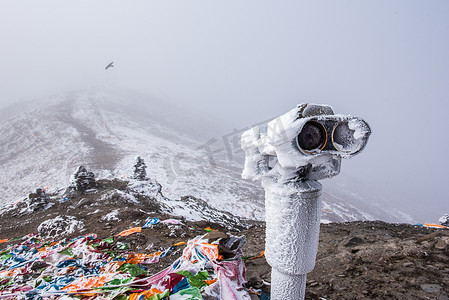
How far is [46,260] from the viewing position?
4180mm

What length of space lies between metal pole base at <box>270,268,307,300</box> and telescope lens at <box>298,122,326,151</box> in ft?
3.69

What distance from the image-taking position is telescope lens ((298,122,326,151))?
5.17 feet

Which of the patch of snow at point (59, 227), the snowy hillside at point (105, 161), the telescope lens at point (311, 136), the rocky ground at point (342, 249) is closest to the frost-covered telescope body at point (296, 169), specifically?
the telescope lens at point (311, 136)

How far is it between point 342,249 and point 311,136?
429cm

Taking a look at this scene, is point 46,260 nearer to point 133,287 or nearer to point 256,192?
point 133,287

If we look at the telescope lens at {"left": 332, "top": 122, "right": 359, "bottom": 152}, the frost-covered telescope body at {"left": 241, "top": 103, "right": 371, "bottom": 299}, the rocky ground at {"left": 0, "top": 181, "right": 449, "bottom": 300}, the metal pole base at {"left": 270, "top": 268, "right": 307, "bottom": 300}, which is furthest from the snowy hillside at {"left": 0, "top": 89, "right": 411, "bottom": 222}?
the telescope lens at {"left": 332, "top": 122, "right": 359, "bottom": 152}

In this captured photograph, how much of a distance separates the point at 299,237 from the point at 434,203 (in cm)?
6792

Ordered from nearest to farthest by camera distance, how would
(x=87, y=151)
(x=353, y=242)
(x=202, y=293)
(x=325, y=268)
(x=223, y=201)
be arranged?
(x=202, y=293) < (x=325, y=268) < (x=353, y=242) < (x=223, y=201) < (x=87, y=151)

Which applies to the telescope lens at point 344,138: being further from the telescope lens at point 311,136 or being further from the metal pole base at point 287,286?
the metal pole base at point 287,286

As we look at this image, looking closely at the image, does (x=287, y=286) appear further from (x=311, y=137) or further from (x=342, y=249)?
(x=342, y=249)

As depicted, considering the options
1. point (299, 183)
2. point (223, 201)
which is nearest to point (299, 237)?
point (299, 183)

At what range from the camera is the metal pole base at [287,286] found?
1924 millimetres

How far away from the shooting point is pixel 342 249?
4.79 metres

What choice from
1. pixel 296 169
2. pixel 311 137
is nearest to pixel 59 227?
pixel 296 169
